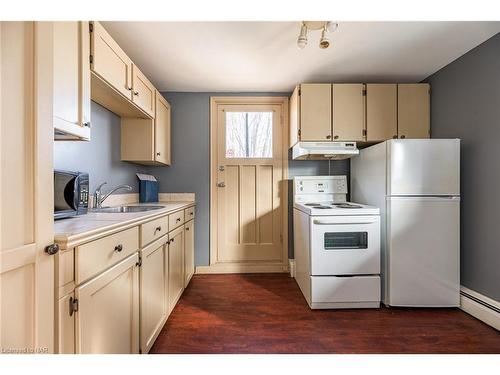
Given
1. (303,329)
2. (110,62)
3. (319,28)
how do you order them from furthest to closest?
(303,329) < (319,28) < (110,62)

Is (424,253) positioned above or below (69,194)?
below

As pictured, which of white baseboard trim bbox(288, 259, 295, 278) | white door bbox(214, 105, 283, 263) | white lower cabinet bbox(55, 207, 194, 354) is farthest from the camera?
white door bbox(214, 105, 283, 263)

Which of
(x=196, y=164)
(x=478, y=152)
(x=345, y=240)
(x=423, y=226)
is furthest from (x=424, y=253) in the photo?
(x=196, y=164)

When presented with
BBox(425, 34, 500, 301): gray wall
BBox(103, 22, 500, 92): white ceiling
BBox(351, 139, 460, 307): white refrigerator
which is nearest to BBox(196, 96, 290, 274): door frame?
BBox(103, 22, 500, 92): white ceiling

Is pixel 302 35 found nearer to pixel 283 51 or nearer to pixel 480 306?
pixel 283 51

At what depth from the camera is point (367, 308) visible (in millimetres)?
2180

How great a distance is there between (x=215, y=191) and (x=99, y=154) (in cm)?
133

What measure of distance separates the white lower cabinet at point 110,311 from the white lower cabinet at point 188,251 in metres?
1.20

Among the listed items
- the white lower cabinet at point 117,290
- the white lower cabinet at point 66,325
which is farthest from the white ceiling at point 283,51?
the white lower cabinet at point 66,325

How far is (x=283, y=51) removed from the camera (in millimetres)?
Result: 2123

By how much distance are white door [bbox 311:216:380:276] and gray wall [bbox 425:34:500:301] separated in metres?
0.76

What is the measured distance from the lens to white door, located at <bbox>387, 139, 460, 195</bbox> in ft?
6.97

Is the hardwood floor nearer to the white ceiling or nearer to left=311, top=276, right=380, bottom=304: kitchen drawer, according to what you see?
left=311, top=276, right=380, bottom=304: kitchen drawer
